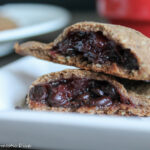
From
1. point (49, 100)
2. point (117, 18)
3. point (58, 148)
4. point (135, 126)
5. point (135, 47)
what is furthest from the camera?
point (117, 18)

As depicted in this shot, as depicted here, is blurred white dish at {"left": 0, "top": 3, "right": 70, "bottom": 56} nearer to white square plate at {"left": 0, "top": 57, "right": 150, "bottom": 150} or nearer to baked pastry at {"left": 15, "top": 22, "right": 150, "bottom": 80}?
baked pastry at {"left": 15, "top": 22, "right": 150, "bottom": 80}

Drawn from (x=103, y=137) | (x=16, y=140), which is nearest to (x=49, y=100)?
(x=16, y=140)

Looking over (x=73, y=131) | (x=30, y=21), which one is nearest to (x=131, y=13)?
(x=30, y=21)

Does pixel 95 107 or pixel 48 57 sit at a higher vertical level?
pixel 48 57

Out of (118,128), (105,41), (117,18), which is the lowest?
(117,18)

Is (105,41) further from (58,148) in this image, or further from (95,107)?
(58,148)

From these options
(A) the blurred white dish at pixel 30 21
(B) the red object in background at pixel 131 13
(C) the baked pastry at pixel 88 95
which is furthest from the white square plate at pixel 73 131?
(B) the red object in background at pixel 131 13

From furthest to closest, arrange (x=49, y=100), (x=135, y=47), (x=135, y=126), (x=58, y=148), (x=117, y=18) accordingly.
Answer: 1. (x=117, y=18)
2. (x=49, y=100)
3. (x=135, y=47)
4. (x=58, y=148)
5. (x=135, y=126)

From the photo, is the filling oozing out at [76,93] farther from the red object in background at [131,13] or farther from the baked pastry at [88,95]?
the red object in background at [131,13]
